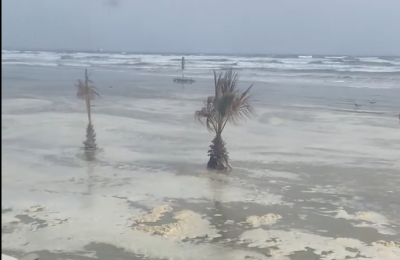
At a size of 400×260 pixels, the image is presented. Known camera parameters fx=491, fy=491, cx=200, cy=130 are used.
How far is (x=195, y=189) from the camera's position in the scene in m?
9.98

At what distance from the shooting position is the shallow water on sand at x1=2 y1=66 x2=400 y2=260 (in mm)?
7004

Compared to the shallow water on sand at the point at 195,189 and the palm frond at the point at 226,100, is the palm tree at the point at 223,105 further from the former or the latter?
the shallow water on sand at the point at 195,189

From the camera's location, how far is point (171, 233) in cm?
745

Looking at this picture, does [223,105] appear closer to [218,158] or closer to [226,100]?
[226,100]

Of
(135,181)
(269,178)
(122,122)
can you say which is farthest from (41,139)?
(269,178)

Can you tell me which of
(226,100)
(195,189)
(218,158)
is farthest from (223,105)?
Answer: (195,189)

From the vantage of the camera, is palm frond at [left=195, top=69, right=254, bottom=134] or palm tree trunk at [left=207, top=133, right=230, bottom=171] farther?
palm tree trunk at [left=207, top=133, right=230, bottom=171]

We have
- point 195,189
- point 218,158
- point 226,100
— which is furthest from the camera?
point 218,158

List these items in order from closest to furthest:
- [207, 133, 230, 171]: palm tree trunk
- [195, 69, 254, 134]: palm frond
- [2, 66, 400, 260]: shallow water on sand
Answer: [2, 66, 400, 260]: shallow water on sand, [195, 69, 254, 134]: palm frond, [207, 133, 230, 171]: palm tree trunk

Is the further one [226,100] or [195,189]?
[226,100]

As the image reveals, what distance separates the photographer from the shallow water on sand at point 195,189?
23.0 feet

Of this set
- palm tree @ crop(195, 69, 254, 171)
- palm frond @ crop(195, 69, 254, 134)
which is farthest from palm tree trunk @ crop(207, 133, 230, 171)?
palm frond @ crop(195, 69, 254, 134)

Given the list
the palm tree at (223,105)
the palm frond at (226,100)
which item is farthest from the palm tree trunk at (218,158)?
the palm frond at (226,100)

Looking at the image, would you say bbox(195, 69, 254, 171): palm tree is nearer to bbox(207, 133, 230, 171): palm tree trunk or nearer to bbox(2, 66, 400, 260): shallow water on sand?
bbox(207, 133, 230, 171): palm tree trunk
